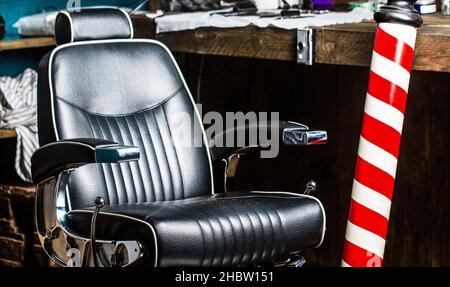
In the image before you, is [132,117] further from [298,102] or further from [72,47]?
[298,102]

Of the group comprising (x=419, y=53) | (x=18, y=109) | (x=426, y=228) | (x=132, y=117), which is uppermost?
(x=419, y=53)

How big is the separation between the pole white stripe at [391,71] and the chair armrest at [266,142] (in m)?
0.30

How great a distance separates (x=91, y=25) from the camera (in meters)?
2.93

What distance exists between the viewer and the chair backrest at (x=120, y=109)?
9.16 ft

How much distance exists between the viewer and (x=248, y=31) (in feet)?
Result: 11.3

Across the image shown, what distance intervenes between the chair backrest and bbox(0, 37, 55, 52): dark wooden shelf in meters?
0.97

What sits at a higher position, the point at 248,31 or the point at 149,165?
the point at 248,31

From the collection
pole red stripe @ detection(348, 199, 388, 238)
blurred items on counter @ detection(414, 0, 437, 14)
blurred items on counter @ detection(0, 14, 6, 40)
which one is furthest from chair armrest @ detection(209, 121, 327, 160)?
blurred items on counter @ detection(0, 14, 6, 40)

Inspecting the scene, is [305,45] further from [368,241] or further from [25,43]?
[25,43]

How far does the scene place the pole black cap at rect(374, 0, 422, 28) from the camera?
2.90m

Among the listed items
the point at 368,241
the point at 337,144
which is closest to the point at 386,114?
the point at 368,241

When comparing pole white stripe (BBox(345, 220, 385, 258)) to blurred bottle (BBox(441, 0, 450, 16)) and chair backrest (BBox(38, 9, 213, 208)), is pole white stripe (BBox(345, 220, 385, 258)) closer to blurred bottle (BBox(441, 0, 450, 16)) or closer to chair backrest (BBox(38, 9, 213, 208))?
chair backrest (BBox(38, 9, 213, 208))
